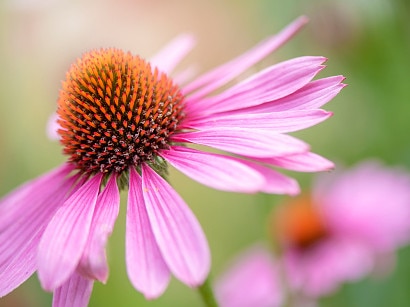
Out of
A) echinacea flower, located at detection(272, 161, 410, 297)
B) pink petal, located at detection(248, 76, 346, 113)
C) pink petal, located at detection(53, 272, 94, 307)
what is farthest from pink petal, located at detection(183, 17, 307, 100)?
echinacea flower, located at detection(272, 161, 410, 297)

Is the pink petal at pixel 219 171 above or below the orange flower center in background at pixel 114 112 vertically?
below

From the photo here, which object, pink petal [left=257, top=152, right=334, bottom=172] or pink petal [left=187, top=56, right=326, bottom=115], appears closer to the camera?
pink petal [left=257, top=152, right=334, bottom=172]

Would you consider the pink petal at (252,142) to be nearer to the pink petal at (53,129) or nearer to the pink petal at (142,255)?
the pink petal at (142,255)

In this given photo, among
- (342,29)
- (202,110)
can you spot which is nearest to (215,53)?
(342,29)

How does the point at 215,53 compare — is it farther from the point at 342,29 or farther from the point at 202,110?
the point at 202,110

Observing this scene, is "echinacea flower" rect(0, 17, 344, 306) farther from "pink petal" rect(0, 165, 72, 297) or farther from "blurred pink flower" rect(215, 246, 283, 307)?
"blurred pink flower" rect(215, 246, 283, 307)

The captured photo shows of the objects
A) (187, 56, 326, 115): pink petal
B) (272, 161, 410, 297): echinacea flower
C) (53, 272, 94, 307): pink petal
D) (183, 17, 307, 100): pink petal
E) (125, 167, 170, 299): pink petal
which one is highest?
(183, 17, 307, 100): pink petal

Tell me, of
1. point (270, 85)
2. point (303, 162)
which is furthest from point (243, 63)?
point (303, 162)

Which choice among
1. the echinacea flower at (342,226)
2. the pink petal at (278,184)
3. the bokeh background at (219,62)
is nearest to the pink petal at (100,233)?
the pink petal at (278,184)
